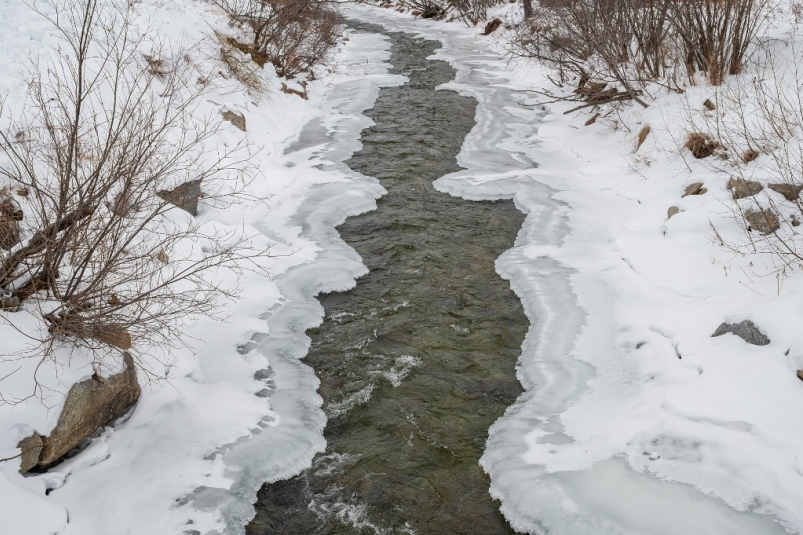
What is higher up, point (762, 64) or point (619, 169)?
point (762, 64)

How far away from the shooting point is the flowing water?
425cm

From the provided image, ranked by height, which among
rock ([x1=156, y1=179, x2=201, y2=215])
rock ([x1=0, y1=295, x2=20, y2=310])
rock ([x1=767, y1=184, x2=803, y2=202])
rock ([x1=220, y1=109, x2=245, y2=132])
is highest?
rock ([x1=767, y1=184, x2=803, y2=202])

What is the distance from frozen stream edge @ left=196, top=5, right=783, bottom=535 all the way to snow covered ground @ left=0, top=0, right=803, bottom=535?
2cm

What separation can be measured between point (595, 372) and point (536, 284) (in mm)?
1591

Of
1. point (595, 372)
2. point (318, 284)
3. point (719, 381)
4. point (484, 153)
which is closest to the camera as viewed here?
point (719, 381)

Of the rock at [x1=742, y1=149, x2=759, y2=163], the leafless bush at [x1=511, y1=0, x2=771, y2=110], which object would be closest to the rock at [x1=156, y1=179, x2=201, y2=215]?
the rock at [x1=742, y1=149, x2=759, y2=163]

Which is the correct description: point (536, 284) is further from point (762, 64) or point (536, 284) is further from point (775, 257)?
point (762, 64)

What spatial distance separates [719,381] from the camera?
15.5ft

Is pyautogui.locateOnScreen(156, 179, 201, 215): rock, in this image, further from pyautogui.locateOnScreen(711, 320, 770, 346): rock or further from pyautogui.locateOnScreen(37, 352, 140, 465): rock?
pyautogui.locateOnScreen(711, 320, 770, 346): rock

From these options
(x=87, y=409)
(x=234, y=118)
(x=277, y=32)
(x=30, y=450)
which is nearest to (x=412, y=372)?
(x=87, y=409)

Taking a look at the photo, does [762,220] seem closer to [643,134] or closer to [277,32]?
[643,134]

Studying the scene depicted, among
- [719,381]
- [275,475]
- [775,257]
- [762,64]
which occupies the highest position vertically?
[762,64]

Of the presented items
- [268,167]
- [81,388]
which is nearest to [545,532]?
[81,388]

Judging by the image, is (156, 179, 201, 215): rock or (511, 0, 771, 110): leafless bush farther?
(511, 0, 771, 110): leafless bush
